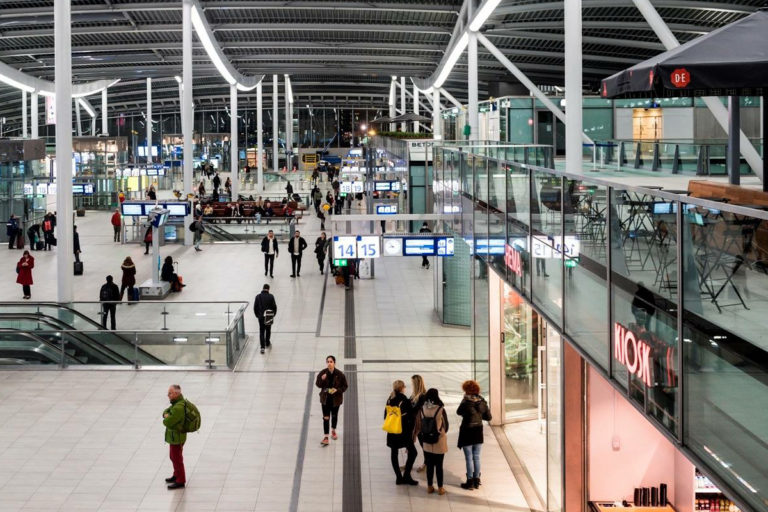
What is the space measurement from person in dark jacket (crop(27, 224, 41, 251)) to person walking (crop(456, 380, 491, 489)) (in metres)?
28.8

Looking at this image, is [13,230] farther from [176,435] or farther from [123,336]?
[176,435]

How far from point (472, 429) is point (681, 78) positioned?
17.7ft

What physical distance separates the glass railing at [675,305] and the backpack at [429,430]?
2.21m

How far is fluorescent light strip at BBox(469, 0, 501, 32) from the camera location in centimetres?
3486

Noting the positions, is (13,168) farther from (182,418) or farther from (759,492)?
(759,492)

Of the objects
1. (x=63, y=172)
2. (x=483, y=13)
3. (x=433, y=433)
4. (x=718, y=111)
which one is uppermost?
(x=483, y=13)

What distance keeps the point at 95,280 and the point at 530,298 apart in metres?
20.8

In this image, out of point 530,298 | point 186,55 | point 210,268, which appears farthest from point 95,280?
point 530,298

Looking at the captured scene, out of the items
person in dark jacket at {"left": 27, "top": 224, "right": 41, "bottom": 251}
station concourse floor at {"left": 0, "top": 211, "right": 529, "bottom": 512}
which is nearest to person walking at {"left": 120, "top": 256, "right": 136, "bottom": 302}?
station concourse floor at {"left": 0, "top": 211, "right": 529, "bottom": 512}

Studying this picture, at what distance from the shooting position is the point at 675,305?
20.3 ft

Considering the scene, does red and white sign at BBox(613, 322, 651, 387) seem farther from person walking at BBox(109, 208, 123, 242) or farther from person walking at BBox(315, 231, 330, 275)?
person walking at BBox(109, 208, 123, 242)

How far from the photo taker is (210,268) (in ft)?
108

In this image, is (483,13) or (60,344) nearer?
(60,344)

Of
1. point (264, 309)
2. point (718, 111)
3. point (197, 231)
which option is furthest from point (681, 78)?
point (197, 231)
